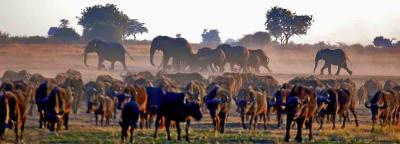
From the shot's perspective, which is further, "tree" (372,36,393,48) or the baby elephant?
"tree" (372,36,393,48)

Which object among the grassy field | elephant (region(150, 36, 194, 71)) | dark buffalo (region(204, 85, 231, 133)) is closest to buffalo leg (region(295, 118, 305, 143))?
the grassy field

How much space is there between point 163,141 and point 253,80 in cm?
2116

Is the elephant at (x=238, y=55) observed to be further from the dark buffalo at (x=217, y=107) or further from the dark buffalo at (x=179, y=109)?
the dark buffalo at (x=179, y=109)

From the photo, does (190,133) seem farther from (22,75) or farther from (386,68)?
(386,68)

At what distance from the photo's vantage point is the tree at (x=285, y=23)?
333ft

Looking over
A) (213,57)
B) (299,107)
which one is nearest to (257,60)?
(213,57)

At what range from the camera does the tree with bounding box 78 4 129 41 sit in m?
94.7

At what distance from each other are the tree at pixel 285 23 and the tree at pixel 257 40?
1.20m

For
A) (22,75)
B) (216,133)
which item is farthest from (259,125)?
(22,75)

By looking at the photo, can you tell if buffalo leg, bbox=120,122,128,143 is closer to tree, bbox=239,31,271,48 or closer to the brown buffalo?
the brown buffalo

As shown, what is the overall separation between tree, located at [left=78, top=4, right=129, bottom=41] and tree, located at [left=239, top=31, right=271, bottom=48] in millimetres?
20440

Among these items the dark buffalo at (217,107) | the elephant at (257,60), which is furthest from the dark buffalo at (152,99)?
the elephant at (257,60)

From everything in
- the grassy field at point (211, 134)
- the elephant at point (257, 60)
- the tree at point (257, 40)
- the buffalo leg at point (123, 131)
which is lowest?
the grassy field at point (211, 134)

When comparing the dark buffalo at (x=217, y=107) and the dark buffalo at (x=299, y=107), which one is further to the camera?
the dark buffalo at (x=217, y=107)
